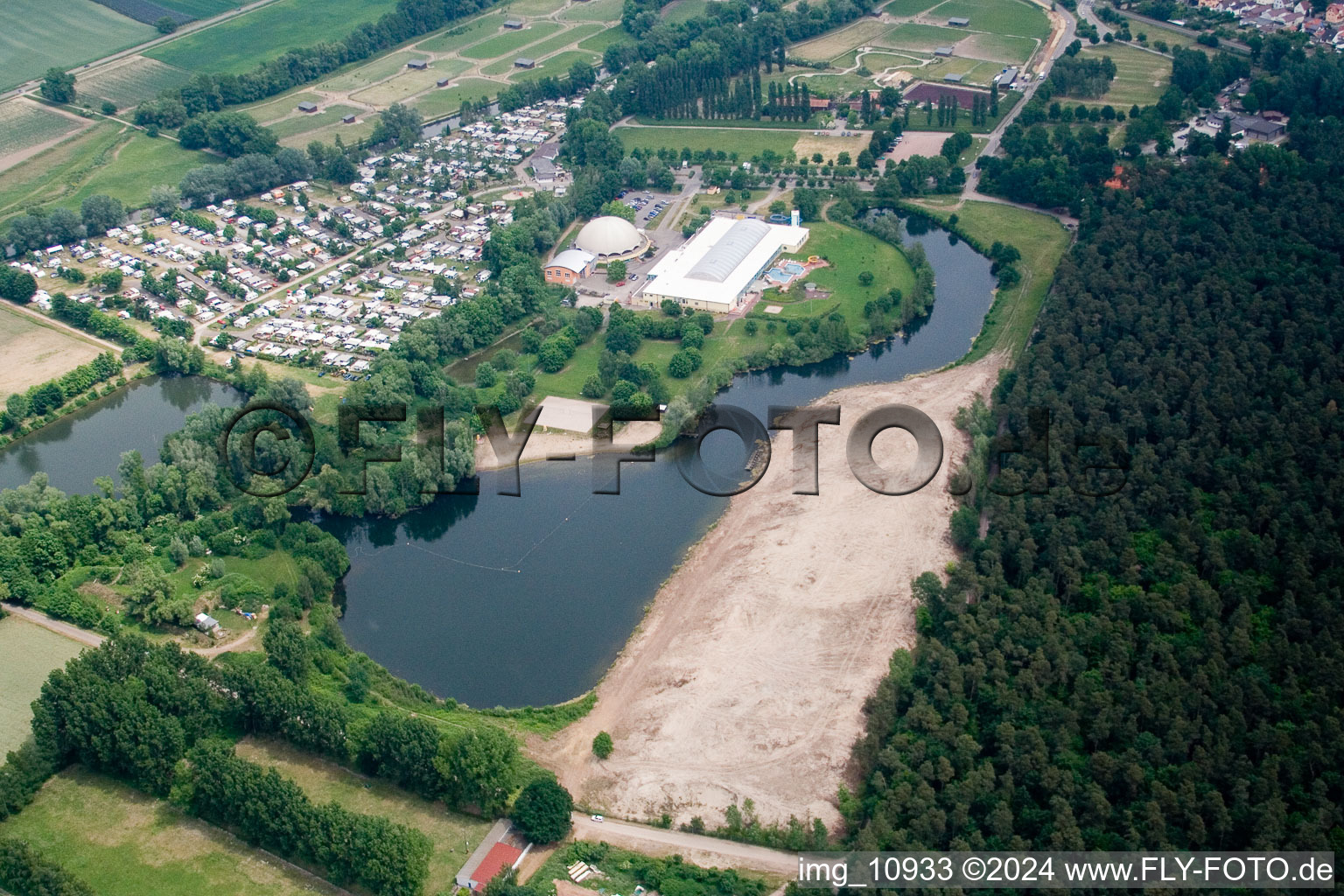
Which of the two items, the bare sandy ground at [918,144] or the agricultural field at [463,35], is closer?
the bare sandy ground at [918,144]

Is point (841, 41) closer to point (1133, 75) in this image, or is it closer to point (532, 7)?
point (1133, 75)

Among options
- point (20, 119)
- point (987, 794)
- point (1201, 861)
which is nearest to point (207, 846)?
point (987, 794)

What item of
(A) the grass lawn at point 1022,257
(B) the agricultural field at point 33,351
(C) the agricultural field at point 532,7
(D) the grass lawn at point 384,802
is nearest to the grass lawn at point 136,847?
(D) the grass lawn at point 384,802

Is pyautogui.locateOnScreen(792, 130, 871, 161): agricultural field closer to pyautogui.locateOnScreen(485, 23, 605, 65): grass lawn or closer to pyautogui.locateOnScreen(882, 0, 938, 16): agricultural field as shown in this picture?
pyautogui.locateOnScreen(882, 0, 938, 16): agricultural field

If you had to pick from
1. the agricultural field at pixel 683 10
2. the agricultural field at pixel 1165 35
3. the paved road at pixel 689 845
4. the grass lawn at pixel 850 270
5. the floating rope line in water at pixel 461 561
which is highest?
the agricultural field at pixel 683 10

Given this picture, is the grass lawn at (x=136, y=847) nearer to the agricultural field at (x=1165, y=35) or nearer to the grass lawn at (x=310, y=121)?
the grass lawn at (x=310, y=121)

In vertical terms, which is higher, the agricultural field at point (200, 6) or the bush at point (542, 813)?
the agricultural field at point (200, 6)
